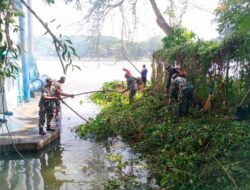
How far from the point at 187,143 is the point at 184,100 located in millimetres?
2542

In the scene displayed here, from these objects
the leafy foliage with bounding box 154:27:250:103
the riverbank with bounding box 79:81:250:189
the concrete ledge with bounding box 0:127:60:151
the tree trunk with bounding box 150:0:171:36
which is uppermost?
the tree trunk with bounding box 150:0:171:36

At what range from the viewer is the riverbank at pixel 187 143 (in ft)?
21.4

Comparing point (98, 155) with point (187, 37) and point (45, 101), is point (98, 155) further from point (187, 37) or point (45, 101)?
point (187, 37)

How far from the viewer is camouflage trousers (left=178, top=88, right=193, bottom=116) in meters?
10.4

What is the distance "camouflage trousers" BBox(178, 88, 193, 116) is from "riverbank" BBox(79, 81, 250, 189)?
24 cm

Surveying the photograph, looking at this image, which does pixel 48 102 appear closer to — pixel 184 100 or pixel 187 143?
pixel 184 100

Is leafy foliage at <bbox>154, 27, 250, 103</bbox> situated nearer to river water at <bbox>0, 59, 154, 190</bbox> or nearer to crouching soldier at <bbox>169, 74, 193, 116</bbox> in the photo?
crouching soldier at <bbox>169, 74, 193, 116</bbox>

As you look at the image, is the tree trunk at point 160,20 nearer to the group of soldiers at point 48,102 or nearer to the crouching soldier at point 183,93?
the crouching soldier at point 183,93

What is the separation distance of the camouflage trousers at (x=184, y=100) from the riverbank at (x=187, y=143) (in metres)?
0.24

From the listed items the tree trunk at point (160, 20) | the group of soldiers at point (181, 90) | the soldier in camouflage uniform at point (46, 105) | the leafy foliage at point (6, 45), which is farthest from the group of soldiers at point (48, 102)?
the tree trunk at point (160, 20)

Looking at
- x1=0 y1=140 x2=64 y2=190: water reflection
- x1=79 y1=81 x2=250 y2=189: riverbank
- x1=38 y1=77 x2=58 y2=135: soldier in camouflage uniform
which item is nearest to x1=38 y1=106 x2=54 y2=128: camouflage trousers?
x1=38 y1=77 x2=58 y2=135: soldier in camouflage uniform

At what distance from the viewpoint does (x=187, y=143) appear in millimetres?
8188

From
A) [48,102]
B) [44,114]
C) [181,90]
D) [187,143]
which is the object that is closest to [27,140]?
[44,114]

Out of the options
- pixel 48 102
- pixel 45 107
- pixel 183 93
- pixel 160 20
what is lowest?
pixel 45 107
